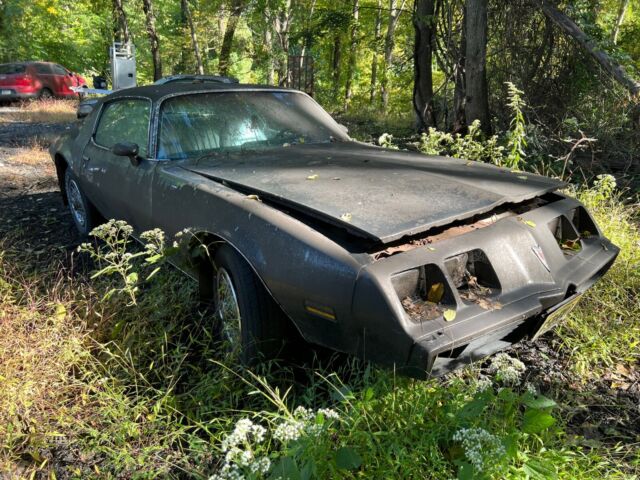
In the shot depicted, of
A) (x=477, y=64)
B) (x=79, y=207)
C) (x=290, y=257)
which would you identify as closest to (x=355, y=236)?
(x=290, y=257)

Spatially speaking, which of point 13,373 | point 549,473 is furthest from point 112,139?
point 549,473

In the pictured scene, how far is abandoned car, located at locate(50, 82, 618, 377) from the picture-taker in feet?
6.41

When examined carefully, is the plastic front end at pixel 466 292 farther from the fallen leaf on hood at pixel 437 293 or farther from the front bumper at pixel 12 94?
the front bumper at pixel 12 94

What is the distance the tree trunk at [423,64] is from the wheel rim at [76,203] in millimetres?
5854

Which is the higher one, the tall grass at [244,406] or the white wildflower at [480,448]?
the white wildflower at [480,448]

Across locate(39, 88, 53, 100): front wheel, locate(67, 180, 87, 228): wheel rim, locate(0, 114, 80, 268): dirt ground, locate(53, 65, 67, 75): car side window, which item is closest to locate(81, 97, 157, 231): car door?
locate(67, 180, 87, 228): wheel rim

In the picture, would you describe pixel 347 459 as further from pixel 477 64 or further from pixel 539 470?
pixel 477 64

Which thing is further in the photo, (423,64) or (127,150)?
(423,64)

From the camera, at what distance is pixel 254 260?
2.28 meters

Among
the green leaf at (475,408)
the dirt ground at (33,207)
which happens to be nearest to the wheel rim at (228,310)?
the green leaf at (475,408)

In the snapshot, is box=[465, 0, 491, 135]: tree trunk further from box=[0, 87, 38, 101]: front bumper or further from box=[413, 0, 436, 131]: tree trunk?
box=[0, 87, 38, 101]: front bumper

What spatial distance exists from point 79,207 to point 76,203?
82 millimetres

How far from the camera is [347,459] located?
5.48 feet

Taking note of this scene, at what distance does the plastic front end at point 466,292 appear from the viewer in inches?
73.4
